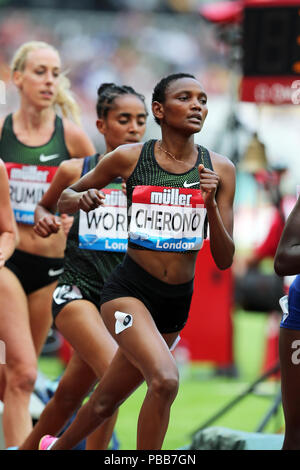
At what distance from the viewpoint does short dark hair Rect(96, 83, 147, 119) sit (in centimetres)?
540

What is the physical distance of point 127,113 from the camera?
17.4 feet

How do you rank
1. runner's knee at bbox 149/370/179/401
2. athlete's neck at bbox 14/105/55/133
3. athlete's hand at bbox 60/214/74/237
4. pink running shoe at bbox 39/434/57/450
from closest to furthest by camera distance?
runner's knee at bbox 149/370/179/401
pink running shoe at bbox 39/434/57/450
athlete's hand at bbox 60/214/74/237
athlete's neck at bbox 14/105/55/133

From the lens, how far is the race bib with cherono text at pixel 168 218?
4.35 metres

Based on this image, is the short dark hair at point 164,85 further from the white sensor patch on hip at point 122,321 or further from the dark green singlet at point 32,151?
the dark green singlet at point 32,151

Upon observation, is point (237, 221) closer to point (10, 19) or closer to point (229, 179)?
point (10, 19)

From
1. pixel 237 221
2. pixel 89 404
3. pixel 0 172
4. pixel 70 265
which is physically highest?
pixel 0 172

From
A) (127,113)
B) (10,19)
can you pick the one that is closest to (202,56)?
(10,19)

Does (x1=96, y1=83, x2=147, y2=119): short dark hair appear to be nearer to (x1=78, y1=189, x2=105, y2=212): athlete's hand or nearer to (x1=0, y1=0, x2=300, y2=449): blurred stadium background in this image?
(x1=78, y1=189, x2=105, y2=212): athlete's hand

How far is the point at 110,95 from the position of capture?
17.8ft

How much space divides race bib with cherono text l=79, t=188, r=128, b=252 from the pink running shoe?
3.34 feet

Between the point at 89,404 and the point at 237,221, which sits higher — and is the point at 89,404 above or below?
above

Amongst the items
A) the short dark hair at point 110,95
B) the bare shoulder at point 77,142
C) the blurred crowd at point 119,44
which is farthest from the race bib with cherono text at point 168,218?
the blurred crowd at point 119,44

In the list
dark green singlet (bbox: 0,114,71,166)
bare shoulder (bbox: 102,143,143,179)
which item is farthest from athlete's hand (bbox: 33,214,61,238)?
dark green singlet (bbox: 0,114,71,166)
